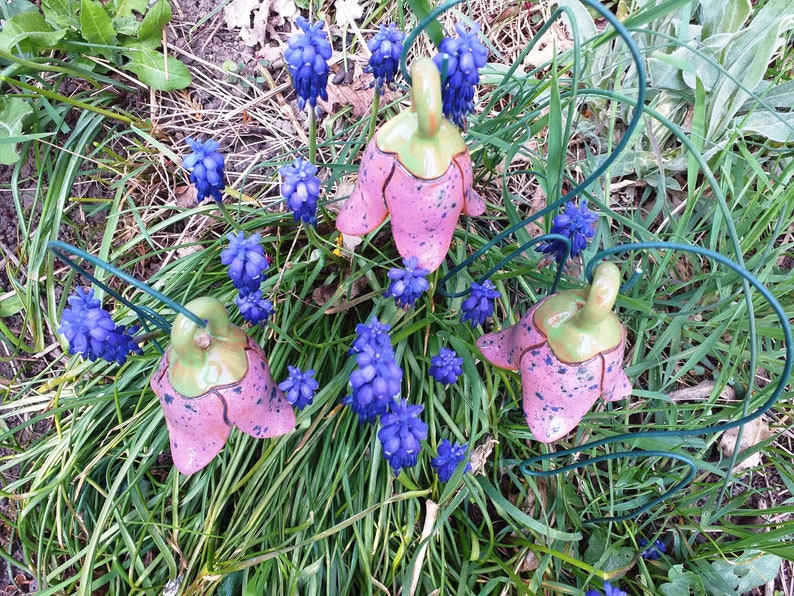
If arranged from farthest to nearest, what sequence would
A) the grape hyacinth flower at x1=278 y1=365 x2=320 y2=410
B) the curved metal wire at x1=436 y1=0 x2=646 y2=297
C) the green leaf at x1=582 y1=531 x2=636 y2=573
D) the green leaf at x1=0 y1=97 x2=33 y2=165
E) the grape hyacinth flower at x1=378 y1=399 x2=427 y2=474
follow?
the green leaf at x1=0 y1=97 x2=33 y2=165
the green leaf at x1=582 y1=531 x2=636 y2=573
the grape hyacinth flower at x1=278 y1=365 x2=320 y2=410
the grape hyacinth flower at x1=378 y1=399 x2=427 y2=474
the curved metal wire at x1=436 y1=0 x2=646 y2=297

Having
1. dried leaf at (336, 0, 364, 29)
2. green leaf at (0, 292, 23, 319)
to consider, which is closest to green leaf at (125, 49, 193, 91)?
dried leaf at (336, 0, 364, 29)

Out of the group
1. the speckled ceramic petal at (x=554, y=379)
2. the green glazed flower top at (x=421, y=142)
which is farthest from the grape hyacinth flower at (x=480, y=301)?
the green glazed flower top at (x=421, y=142)

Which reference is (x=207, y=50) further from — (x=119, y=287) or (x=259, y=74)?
(x=119, y=287)

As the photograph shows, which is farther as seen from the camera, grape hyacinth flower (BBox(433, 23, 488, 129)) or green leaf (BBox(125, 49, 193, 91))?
green leaf (BBox(125, 49, 193, 91))

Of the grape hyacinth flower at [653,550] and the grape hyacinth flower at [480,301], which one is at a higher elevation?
the grape hyacinth flower at [480,301]

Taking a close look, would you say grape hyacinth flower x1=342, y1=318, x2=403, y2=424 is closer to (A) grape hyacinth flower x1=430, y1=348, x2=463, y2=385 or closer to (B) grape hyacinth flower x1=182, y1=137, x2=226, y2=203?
(A) grape hyacinth flower x1=430, y1=348, x2=463, y2=385

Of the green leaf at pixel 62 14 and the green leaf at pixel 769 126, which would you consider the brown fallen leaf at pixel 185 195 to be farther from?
the green leaf at pixel 769 126

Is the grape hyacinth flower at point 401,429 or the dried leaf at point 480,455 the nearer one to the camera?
the grape hyacinth flower at point 401,429

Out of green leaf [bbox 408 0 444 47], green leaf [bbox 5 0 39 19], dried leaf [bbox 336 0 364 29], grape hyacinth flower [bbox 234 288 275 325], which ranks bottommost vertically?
grape hyacinth flower [bbox 234 288 275 325]
